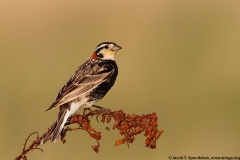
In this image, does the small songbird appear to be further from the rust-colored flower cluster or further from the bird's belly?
the rust-colored flower cluster

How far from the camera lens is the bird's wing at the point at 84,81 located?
909 centimetres

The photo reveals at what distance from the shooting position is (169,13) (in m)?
24.7

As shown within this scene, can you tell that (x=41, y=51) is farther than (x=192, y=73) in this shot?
Yes

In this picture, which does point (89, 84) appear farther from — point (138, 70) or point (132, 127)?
point (138, 70)

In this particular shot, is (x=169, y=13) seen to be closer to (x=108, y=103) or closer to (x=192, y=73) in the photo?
(x=192, y=73)

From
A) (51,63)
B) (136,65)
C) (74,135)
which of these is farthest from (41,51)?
(74,135)

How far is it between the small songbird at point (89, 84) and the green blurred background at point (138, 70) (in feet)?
9.31

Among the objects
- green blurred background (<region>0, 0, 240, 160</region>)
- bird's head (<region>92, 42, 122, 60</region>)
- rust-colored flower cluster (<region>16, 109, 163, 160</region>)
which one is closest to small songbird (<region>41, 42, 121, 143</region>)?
bird's head (<region>92, 42, 122, 60</region>)

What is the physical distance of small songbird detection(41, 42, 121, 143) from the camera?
899 cm

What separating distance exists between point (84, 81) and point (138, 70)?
912 cm

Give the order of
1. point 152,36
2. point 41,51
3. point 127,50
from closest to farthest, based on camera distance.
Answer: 1. point 41,51
2. point 127,50
3. point 152,36

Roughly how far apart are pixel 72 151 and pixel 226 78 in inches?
219

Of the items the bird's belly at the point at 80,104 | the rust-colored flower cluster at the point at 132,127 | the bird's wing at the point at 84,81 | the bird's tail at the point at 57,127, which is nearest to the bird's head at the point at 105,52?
the bird's wing at the point at 84,81

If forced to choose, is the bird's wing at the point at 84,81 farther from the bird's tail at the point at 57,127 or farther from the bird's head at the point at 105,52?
the bird's head at the point at 105,52
